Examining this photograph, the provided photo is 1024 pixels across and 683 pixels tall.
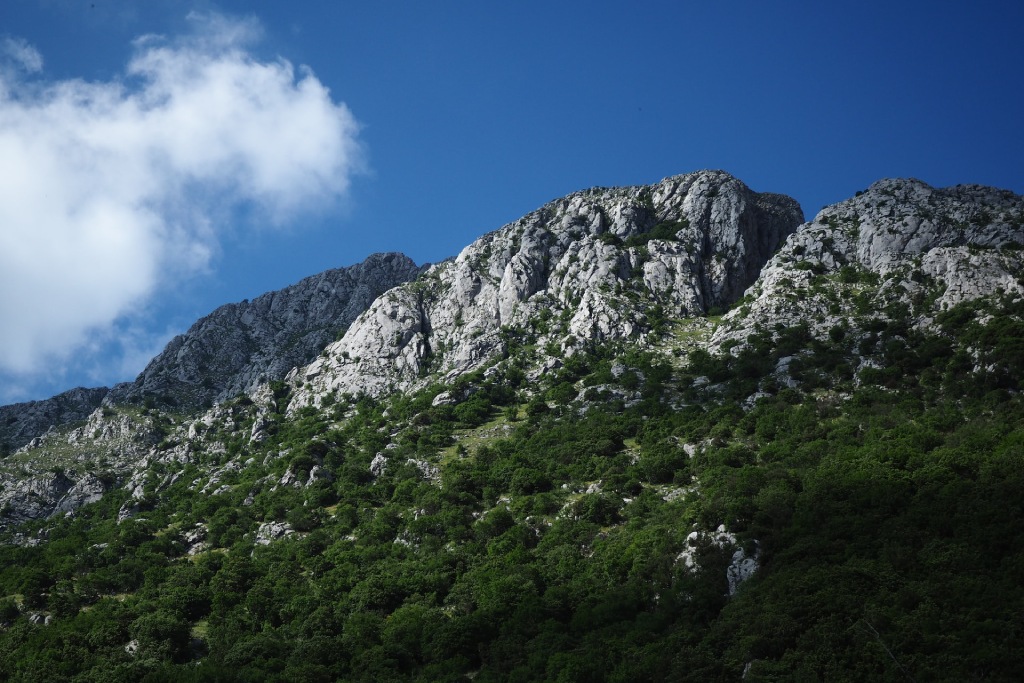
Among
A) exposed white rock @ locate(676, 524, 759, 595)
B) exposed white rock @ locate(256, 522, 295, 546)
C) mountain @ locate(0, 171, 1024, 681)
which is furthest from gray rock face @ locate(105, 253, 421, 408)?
exposed white rock @ locate(676, 524, 759, 595)

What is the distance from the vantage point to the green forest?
41.2 metres

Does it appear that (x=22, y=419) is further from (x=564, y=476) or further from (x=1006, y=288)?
(x=1006, y=288)

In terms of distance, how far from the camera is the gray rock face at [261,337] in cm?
14075

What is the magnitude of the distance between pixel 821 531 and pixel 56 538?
289 feet

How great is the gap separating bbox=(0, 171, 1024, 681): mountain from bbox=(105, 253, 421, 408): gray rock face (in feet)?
8.39

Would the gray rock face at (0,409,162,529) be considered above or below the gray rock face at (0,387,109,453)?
below

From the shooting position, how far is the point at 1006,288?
264 ft

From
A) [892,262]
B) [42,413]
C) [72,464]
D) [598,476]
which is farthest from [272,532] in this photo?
[42,413]

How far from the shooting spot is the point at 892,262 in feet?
326

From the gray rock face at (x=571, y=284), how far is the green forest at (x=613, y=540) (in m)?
15.4

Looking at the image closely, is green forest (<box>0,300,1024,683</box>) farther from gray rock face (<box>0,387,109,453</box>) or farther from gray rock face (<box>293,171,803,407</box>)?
gray rock face (<box>0,387,109,453</box>)

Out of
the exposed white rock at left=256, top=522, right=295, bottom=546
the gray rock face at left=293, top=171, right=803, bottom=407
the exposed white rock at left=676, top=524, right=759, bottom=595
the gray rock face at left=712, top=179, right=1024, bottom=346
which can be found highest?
the gray rock face at left=293, top=171, right=803, bottom=407

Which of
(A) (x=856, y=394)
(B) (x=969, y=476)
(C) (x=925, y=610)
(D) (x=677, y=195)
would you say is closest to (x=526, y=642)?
(C) (x=925, y=610)

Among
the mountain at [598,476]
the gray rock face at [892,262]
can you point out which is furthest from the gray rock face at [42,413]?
the gray rock face at [892,262]
